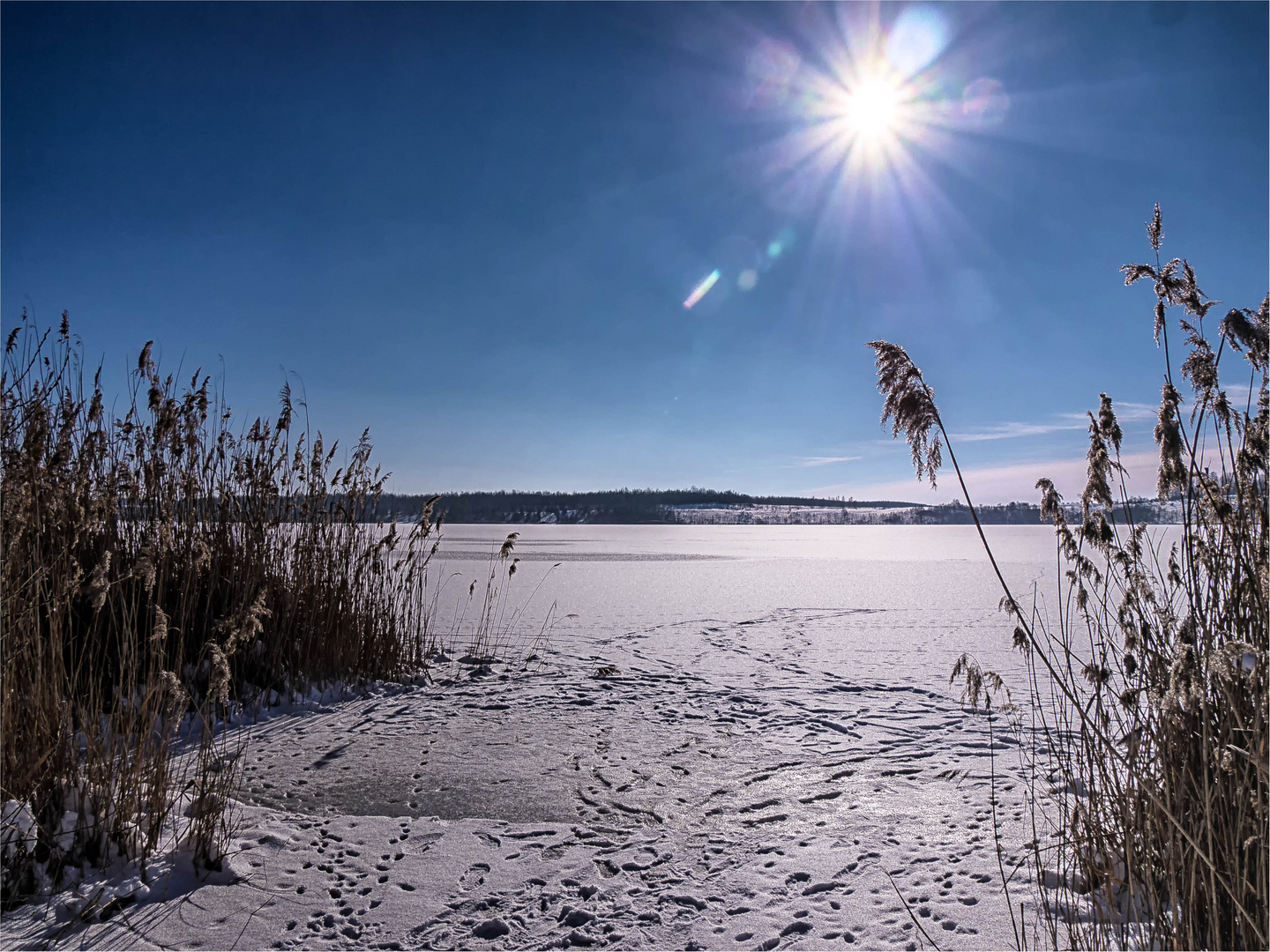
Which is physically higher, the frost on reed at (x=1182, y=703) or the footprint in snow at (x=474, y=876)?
the frost on reed at (x=1182, y=703)

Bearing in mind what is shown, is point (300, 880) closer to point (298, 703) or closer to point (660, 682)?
point (298, 703)

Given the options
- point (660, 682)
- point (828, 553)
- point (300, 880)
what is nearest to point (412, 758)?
point (300, 880)

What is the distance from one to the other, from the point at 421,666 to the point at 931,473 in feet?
15.1

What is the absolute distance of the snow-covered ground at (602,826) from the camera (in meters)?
2.13

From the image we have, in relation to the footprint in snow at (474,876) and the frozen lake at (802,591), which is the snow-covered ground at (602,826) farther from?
the frozen lake at (802,591)

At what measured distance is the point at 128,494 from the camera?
434 cm

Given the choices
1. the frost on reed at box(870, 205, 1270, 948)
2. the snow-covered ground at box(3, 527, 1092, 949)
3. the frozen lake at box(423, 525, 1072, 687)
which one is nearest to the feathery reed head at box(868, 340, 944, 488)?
the frost on reed at box(870, 205, 1270, 948)

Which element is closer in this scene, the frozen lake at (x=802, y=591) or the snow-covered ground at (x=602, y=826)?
the snow-covered ground at (x=602, y=826)

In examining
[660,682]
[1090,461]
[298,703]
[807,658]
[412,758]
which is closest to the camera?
[1090,461]

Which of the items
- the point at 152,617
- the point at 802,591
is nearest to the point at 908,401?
the point at 152,617

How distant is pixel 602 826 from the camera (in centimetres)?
291

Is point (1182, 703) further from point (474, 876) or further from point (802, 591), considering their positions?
point (802, 591)

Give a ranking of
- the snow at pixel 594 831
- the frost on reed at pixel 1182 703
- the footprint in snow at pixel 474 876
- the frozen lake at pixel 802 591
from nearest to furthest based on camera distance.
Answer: the frost on reed at pixel 1182 703
the snow at pixel 594 831
the footprint in snow at pixel 474 876
the frozen lake at pixel 802 591

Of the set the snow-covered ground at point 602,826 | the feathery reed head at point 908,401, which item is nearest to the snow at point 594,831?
the snow-covered ground at point 602,826
